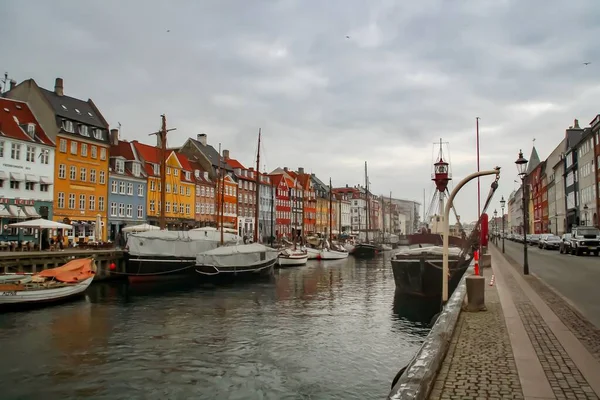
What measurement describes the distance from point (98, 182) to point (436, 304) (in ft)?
145

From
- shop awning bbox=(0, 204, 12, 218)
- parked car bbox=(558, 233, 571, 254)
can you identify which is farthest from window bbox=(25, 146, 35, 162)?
parked car bbox=(558, 233, 571, 254)

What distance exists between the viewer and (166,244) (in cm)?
3934

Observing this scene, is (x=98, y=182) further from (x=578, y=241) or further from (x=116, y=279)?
(x=578, y=241)

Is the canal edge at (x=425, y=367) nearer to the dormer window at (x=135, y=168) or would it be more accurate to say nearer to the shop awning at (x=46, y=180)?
Result: the shop awning at (x=46, y=180)

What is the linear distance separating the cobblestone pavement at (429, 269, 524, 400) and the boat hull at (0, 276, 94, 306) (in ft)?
67.4

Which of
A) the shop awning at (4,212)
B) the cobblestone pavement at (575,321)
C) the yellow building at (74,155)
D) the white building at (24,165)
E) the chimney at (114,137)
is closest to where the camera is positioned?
the cobblestone pavement at (575,321)

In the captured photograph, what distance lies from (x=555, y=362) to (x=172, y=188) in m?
65.2

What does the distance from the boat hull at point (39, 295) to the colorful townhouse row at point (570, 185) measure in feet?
120

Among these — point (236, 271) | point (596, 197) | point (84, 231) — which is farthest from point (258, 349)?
point (596, 197)

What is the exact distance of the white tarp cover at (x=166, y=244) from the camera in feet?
122

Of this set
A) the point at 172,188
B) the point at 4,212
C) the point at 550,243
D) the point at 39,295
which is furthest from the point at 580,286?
the point at 172,188

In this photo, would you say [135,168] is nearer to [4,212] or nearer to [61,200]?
[61,200]

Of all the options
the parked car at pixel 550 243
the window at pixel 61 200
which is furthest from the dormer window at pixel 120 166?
the parked car at pixel 550 243

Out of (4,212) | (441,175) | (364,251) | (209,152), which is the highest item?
(209,152)
